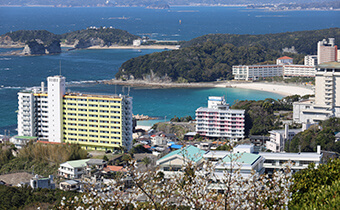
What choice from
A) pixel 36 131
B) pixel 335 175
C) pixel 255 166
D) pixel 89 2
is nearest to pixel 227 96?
pixel 36 131

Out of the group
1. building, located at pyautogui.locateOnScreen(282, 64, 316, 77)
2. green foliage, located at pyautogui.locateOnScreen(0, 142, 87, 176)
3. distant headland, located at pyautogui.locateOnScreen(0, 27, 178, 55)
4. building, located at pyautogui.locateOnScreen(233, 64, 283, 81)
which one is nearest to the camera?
green foliage, located at pyautogui.locateOnScreen(0, 142, 87, 176)

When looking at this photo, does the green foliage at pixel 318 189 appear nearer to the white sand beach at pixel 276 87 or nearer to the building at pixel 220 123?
the building at pixel 220 123

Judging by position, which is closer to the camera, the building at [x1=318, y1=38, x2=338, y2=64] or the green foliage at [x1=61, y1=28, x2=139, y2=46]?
the building at [x1=318, y1=38, x2=338, y2=64]

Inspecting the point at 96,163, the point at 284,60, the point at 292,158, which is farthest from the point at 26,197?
the point at 284,60

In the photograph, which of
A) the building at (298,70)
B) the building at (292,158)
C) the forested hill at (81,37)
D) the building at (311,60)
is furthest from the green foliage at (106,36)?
the building at (292,158)

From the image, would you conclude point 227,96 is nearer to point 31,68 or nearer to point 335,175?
point 31,68

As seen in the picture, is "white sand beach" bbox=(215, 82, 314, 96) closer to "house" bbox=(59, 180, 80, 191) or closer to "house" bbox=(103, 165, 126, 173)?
"house" bbox=(103, 165, 126, 173)

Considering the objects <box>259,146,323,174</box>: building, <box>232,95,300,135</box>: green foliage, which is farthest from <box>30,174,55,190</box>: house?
<box>232,95,300,135</box>: green foliage

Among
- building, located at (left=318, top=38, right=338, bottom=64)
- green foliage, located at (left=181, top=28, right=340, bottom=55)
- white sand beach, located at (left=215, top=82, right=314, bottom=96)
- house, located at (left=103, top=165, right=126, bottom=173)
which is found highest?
green foliage, located at (left=181, top=28, right=340, bottom=55)
